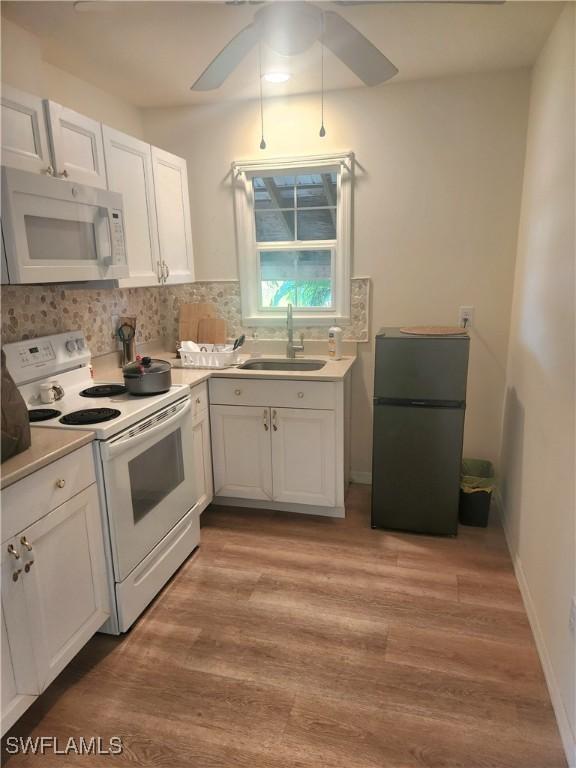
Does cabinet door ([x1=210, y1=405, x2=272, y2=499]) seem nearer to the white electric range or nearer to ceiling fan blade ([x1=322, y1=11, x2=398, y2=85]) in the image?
the white electric range

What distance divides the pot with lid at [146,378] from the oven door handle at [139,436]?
0.46 ft

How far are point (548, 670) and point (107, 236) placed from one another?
97.1 inches

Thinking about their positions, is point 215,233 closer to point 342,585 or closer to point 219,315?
point 219,315

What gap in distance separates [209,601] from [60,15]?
2.59m

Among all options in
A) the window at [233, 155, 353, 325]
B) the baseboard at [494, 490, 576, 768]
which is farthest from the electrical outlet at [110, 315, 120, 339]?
the baseboard at [494, 490, 576, 768]

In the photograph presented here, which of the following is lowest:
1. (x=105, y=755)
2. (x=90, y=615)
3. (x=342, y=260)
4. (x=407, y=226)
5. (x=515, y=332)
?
(x=105, y=755)

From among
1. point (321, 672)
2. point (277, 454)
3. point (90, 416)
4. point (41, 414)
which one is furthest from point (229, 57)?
point (321, 672)

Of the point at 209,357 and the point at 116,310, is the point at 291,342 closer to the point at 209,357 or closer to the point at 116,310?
the point at 209,357

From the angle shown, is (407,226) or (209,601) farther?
(407,226)

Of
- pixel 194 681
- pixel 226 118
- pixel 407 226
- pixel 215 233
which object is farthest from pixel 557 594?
pixel 226 118

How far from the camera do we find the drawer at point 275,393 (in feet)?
8.61

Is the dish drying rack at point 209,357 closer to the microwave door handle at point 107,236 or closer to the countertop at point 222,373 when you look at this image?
the countertop at point 222,373

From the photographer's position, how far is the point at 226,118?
9.87 feet

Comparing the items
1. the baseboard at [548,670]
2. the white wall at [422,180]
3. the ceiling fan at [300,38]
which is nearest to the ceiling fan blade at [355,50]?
the ceiling fan at [300,38]
